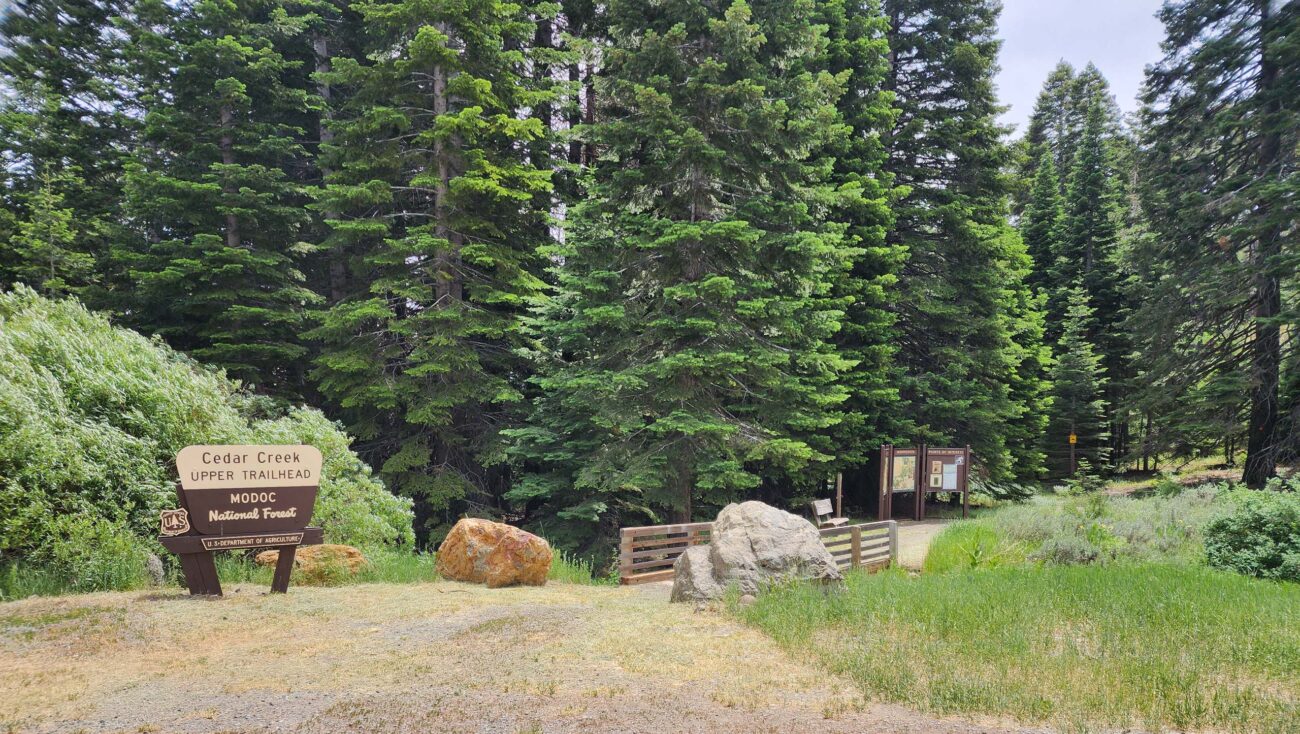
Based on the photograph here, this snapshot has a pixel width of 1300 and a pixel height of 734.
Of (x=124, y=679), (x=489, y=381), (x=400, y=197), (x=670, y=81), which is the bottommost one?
(x=124, y=679)

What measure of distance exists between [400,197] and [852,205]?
38.1 ft

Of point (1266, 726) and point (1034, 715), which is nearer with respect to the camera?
point (1266, 726)

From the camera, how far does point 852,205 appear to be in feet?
59.4

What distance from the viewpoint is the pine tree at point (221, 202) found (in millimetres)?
15859

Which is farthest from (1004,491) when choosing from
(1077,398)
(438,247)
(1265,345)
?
(438,247)

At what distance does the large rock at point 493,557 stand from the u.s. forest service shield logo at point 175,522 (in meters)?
3.31

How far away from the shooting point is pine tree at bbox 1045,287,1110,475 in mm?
30781

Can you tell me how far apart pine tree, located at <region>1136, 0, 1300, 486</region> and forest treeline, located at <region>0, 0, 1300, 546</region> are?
0.11 meters

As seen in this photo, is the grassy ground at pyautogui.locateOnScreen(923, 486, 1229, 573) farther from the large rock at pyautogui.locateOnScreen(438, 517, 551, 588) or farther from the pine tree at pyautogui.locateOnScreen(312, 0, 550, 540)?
the pine tree at pyautogui.locateOnScreen(312, 0, 550, 540)

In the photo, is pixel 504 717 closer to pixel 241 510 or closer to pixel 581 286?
pixel 241 510

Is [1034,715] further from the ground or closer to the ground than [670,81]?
closer to the ground

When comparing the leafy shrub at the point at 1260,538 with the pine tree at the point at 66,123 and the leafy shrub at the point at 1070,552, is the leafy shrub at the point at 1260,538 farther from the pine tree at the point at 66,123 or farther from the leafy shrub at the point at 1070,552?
the pine tree at the point at 66,123

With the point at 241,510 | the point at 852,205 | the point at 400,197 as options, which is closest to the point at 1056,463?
the point at 852,205

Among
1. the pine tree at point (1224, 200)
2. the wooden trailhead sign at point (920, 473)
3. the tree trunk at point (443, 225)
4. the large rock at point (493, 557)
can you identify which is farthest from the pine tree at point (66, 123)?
the pine tree at point (1224, 200)
